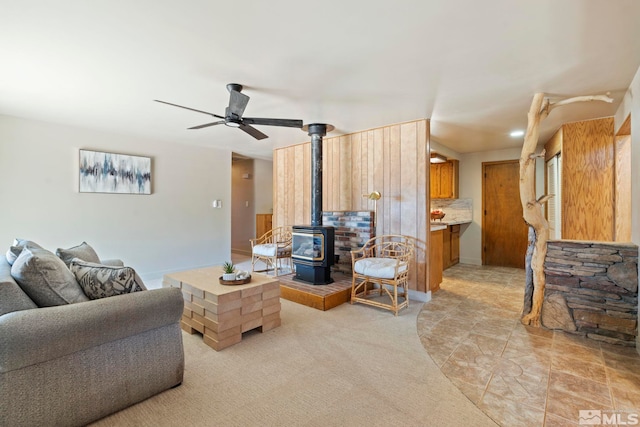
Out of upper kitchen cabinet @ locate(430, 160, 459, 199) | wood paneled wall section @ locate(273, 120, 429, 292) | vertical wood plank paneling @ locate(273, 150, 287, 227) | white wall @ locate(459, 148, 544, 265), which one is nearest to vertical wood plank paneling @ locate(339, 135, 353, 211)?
wood paneled wall section @ locate(273, 120, 429, 292)

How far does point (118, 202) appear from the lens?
4695 millimetres

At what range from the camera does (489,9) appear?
1725 millimetres

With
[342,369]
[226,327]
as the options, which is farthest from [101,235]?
[342,369]

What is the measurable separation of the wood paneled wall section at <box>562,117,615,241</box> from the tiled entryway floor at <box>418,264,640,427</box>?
133cm

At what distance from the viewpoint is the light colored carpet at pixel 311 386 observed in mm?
1688

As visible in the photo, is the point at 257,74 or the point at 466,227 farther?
the point at 466,227

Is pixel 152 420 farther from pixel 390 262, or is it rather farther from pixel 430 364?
pixel 390 262

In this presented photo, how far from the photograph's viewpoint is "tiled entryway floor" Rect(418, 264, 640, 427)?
5.86 ft

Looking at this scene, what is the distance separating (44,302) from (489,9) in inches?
120

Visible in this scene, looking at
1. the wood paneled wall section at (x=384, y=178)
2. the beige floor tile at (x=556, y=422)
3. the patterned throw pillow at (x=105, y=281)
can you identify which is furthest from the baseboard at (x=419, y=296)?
the patterned throw pillow at (x=105, y=281)

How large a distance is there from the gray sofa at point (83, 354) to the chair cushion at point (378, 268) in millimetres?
2088

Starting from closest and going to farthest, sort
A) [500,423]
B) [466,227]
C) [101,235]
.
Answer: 1. [500,423]
2. [101,235]
3. [466,227]

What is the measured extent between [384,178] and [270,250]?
1981 millimetres

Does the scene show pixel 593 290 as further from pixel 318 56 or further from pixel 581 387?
pixel 318 56
